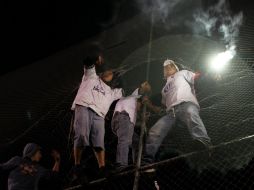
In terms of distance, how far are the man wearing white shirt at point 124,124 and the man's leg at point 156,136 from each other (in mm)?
330

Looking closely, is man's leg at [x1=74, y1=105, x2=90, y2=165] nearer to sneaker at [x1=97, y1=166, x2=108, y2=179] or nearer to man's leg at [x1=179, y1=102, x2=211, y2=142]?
sneaker at [x1=97, y1=166, x2=108, y2=179]

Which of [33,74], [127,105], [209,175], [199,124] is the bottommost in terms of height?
[209,175]

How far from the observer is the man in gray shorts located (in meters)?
5.45

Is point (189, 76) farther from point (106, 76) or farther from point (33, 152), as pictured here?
point (33, 152)

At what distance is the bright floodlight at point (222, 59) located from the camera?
271 inches

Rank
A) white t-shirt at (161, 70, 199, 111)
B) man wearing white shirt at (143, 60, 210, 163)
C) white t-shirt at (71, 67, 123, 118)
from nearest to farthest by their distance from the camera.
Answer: man wearing white shirt at (143, 60, 210, 163) → white t-shirt at (71, 67, 123, 118) → white t-shirt at (161, 70, 199, 111)

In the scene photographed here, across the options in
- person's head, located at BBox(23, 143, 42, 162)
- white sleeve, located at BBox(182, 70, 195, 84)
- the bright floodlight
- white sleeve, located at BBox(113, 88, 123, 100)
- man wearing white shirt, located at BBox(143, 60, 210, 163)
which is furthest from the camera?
person's head, located at BBox(23, 143, 42, 162)

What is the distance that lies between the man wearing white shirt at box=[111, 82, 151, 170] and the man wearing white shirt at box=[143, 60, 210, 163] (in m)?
0.37

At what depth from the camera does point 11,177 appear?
6.52 metres

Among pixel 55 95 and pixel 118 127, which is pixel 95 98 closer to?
pixel 118 127

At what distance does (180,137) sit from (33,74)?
12.6 feet

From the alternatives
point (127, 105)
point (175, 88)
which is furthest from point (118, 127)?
point (175, 88)

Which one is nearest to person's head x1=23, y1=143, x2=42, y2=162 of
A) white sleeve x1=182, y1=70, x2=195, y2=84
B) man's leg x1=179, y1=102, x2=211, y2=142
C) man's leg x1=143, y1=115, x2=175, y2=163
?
man's leg x1=143, y1=115, x2=175, y2=163

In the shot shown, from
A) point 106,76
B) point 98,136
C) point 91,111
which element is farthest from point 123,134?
point 106,76
